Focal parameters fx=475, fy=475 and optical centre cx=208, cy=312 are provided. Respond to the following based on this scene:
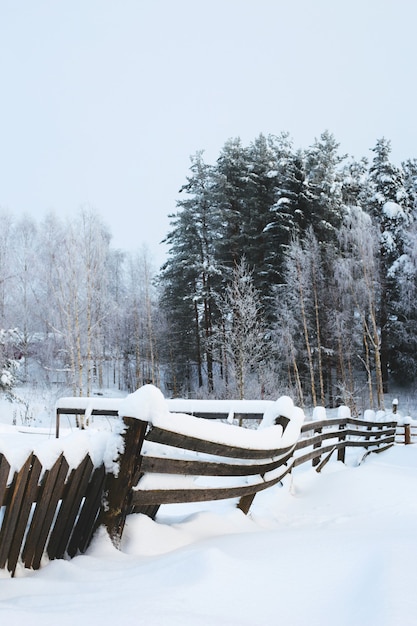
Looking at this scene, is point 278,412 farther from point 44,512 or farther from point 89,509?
point 44,512

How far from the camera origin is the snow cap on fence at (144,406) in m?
2.68

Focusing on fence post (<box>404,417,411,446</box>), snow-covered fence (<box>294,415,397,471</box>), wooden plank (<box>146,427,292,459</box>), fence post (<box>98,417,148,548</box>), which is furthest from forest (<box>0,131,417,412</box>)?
fence post (<box>98,417,148,548</box>)

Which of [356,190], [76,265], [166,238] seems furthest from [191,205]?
[356,190]

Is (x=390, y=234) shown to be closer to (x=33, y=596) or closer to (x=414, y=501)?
(x=414, y=501)

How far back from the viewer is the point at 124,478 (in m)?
2.73

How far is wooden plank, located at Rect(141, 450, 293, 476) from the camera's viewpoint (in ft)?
9.58

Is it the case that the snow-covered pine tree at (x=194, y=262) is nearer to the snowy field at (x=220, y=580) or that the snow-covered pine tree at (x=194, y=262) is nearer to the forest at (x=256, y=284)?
the forest at (x=256, y=284)

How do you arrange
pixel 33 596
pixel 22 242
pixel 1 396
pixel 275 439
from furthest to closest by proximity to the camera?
1. pixel 22 242
2. pixel 1 396
3. pixel 275 439
4. pixel 33 596

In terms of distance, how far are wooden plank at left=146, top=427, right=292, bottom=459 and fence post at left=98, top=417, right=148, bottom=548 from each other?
91 mm

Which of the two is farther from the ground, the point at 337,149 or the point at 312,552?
the point at 337,149

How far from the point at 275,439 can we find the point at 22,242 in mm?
33108

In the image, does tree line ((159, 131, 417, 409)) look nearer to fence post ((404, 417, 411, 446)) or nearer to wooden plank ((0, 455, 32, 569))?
fence post ((404, 417, 411, 446))

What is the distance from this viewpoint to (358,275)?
87.2 ft

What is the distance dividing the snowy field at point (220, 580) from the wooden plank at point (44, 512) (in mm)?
84
